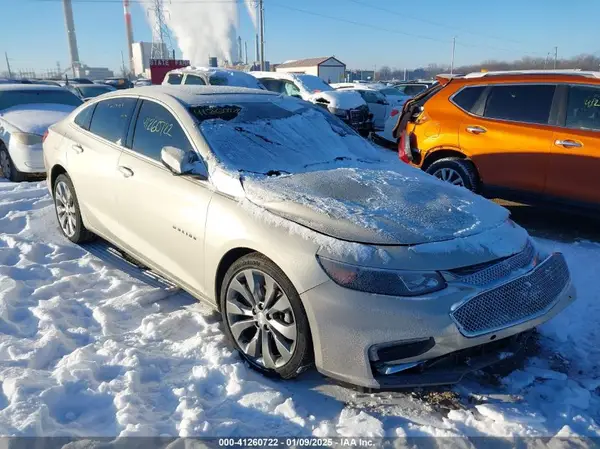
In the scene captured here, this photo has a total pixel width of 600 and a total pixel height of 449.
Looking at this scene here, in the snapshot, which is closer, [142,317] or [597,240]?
[142,317]

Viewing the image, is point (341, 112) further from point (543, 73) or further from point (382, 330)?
point (382, 330)

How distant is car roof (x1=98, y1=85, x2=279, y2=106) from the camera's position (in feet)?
12.1

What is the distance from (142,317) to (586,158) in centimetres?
442

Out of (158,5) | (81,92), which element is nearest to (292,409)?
(81,92)

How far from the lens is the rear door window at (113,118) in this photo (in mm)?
3961

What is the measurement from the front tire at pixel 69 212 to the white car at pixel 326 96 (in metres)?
7.36

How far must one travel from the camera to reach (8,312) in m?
3.33

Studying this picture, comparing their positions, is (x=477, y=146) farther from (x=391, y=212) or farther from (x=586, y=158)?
(x=391, y=212)

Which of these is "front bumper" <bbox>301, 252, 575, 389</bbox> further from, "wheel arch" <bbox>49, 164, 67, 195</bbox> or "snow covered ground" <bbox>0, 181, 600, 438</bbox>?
"wheel arch" <bbox>49, 164, 67, 195</bbox>

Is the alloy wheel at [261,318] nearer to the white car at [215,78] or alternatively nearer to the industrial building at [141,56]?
the white car at [215,78]

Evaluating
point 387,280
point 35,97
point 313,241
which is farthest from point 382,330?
point 35,97

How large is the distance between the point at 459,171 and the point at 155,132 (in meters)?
3.66

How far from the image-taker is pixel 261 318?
2746 millimetres

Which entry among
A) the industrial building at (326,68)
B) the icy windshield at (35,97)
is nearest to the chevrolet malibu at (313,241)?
the icy windshield at (35,97)
